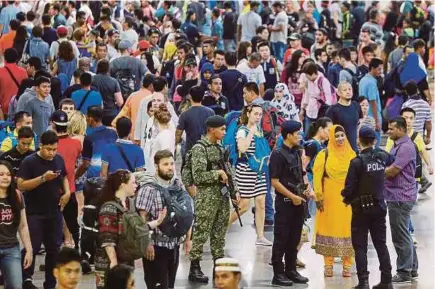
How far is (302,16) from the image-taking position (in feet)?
104

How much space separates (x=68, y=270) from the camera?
9516 mm

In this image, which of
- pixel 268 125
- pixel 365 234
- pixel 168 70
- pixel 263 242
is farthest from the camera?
pixel 168 70

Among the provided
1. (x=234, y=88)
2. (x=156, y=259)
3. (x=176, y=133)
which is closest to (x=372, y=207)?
(x=156, y=259)

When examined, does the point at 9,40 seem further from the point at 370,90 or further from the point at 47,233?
the point at 47,233

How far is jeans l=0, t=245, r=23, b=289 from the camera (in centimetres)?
1141

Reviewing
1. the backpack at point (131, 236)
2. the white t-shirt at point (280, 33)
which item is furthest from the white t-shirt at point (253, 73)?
the backpack at point (131, 236)

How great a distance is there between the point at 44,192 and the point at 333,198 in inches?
118

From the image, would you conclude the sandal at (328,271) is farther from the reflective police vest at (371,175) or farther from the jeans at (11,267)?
the jeans at (11,267)

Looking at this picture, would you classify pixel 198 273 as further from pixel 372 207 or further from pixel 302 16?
pixel 302 16

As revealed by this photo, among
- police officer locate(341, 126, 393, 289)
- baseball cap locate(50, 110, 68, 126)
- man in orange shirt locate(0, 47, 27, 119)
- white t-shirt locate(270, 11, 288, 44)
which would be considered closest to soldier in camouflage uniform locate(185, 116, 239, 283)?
police officer locate(341, 126, 393, 289)

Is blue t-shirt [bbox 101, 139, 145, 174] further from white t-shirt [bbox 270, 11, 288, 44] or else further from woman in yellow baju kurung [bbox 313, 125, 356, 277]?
A: white t-shirt [bbox 270, 11, 288, 44]

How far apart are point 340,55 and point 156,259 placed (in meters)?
9.05

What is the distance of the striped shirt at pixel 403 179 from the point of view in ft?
43.8

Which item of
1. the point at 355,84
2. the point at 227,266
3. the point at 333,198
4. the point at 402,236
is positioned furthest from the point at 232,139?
the point at 227,266
